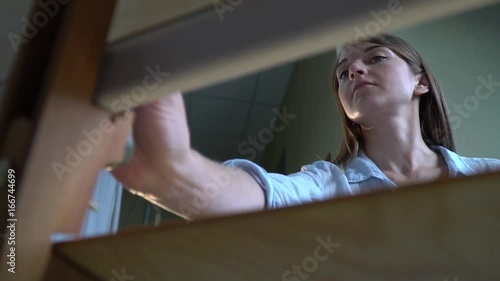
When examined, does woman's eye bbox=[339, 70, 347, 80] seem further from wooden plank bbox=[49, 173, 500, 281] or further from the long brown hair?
wooden plank bbox=[49, 173, 500, 281]

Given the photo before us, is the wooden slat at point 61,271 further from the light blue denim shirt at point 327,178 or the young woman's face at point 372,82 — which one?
the young woman's face at point 372,82

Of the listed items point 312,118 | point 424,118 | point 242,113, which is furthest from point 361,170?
point 242,113

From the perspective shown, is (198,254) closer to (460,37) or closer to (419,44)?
(419,44)

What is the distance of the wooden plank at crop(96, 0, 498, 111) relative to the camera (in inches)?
10.2

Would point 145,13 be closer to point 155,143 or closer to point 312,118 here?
point 155,143

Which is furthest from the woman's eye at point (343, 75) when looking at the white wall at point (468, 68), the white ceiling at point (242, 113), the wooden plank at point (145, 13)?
the white ceiling at point (242, 113)

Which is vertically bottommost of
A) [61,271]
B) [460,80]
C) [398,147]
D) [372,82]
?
[61,271]

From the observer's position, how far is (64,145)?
300 mm

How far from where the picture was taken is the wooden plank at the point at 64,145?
0.94 feet

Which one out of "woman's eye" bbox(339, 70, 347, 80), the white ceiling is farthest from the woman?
the white ceiling

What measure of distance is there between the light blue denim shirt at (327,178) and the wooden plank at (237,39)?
0.39m

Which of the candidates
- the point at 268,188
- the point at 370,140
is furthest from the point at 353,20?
the point at 370,140

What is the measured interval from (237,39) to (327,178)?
613 millimetres

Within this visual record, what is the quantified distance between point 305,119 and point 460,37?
0.57 m
